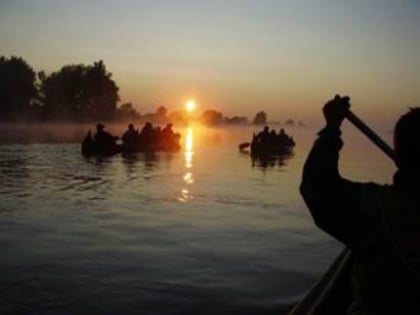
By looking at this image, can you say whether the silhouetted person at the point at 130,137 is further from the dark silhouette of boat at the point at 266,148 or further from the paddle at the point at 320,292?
the paddle at the point at 320,292

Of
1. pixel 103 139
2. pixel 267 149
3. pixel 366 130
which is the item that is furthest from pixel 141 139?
pixel 366 130

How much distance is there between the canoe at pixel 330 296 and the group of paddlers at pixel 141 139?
1295 inches

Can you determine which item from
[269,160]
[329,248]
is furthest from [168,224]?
[269,160]

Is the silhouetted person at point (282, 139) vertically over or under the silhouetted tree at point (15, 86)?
under

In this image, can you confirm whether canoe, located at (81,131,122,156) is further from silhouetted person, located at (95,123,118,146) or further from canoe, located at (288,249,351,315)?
canoe, located at (288,249,351,315)

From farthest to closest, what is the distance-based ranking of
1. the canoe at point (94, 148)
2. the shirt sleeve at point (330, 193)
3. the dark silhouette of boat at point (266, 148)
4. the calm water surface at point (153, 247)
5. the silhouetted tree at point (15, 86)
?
the silhouetted tree at point (15, 86), the dark silhouette of boat at point (266, 148), the canoe at point (94, 148), the calm water surface at point (153, 247), the shirt sleeve at point (330, 193)

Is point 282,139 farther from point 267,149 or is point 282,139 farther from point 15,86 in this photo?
point 15,86

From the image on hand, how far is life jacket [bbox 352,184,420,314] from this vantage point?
3.21 metres

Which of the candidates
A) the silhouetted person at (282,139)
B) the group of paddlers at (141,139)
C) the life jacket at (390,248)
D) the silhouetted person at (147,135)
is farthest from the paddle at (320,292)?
the silhouetted person at (282,139)

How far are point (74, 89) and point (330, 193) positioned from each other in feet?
461

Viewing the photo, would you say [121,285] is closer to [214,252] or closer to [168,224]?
[214,252]

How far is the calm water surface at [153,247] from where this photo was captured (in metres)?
10.1

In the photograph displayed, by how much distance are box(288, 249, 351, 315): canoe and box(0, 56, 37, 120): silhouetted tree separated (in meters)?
125

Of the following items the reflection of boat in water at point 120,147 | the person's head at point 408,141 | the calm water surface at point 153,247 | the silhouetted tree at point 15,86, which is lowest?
the calm water surface at point 153,247
